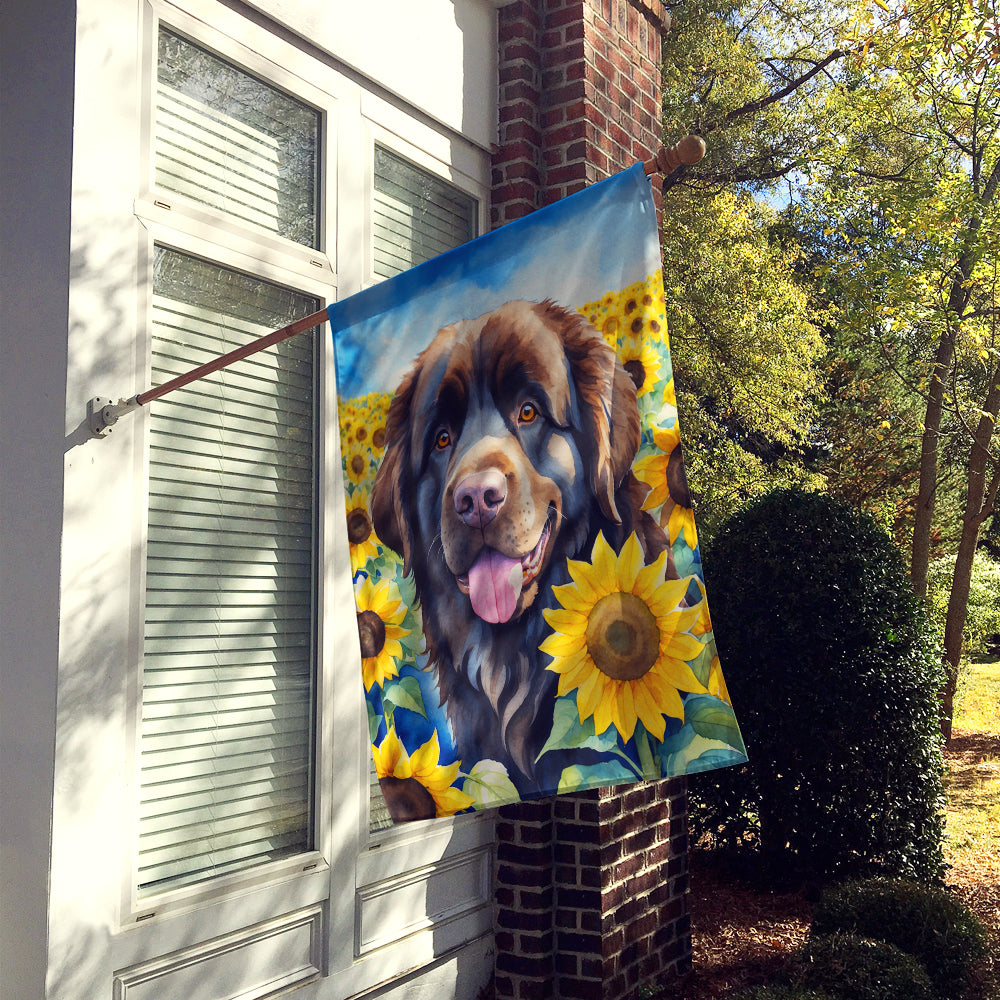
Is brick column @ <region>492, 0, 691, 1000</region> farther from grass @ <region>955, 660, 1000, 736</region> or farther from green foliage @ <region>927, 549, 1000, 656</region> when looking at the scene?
green foliage @ <region>927, 549, 1000, 656</region>

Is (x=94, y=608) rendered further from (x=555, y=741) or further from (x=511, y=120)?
(x=511, y=120)

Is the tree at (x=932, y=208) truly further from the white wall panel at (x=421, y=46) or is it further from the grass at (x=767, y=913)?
the white wall panel at (x=421, y=46)

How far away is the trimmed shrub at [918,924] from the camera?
4332mm

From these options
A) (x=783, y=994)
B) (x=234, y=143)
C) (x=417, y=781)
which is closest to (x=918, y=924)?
(x=783, y=994)

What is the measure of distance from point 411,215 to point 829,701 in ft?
11.7

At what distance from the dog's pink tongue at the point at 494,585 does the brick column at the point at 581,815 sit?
6.62ft

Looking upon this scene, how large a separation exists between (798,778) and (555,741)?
3859mm

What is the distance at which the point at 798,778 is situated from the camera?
5.79 meters

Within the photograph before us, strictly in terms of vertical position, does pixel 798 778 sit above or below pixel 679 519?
below

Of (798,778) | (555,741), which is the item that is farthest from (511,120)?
(798,778)

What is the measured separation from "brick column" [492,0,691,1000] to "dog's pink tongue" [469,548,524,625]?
202cm

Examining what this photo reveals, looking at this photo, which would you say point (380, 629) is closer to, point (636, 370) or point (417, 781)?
point (417, 781)

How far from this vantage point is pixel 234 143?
342 centimetres

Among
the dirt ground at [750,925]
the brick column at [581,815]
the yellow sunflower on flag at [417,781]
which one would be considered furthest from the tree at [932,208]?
the yellow sunflower on flag at [417,781]
